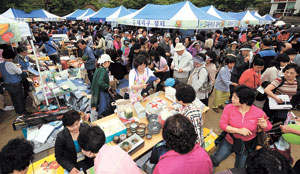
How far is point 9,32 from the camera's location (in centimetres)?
238

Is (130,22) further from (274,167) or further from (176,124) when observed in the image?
(274,167)

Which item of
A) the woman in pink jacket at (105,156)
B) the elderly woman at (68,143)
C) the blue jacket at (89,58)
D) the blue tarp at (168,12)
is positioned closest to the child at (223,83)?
the blue tarp at (168,12)

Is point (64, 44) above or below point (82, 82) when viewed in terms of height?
above

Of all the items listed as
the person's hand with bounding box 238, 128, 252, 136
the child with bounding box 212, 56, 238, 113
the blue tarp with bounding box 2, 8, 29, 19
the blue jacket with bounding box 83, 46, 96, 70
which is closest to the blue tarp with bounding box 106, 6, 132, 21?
the blue jacket with bounding box 83, 46, 96, 70

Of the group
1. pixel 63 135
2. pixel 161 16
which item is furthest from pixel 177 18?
pixel 63 135

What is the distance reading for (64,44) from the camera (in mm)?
8836

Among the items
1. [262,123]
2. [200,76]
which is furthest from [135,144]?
[200,76]

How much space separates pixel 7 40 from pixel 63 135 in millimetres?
1865

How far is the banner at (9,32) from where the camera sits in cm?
234

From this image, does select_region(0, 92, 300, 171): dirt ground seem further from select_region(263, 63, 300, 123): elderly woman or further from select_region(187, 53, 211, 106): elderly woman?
select_region(187, 53, 211, 106): elderly woman

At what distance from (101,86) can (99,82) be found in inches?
3.9

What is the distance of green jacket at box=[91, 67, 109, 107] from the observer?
125 inches

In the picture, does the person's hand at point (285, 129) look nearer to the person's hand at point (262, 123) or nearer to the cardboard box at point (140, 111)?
the person's hand at point (262, 123)

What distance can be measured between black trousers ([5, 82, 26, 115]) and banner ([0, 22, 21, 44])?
178 cm
